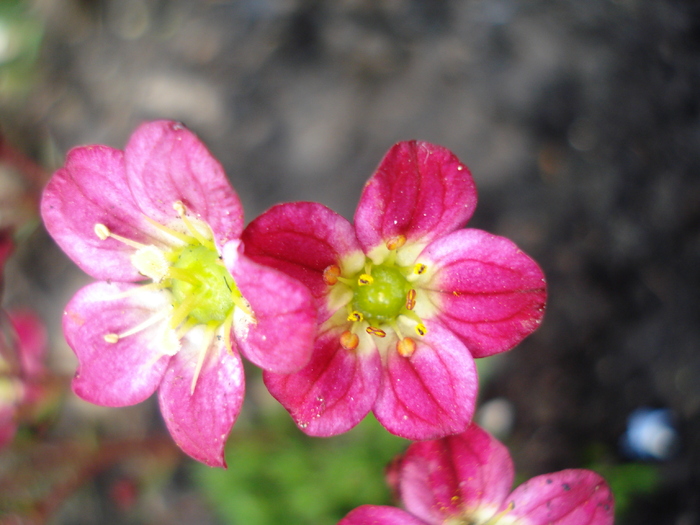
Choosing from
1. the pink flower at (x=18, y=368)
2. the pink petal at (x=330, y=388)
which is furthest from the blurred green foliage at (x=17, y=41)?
the pink petal at (x=330, y=388)

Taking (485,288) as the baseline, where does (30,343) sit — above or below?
below

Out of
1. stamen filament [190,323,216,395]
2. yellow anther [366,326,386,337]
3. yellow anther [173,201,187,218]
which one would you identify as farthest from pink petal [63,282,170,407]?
yellow anther [366,326,386,337]

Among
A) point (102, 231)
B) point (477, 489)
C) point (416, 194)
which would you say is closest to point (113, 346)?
point (102, 231)

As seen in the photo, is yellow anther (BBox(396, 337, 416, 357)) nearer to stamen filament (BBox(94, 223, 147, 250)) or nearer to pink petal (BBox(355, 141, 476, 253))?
pink petal (BBox(355, 141, 476, 253))

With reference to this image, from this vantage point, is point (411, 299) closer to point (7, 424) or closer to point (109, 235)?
point (109, 235)

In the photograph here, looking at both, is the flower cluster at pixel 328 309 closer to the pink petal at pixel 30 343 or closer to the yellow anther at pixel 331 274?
the yellow anther at pixel 331 274

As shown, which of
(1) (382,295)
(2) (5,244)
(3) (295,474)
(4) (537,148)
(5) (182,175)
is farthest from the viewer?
(4) (537,148)
